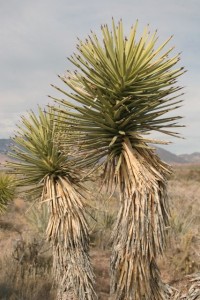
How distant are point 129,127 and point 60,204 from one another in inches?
70.1

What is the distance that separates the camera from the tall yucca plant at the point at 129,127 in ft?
15.8

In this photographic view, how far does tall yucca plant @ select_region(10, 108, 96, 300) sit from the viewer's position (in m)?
6.20

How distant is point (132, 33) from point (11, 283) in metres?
6.08

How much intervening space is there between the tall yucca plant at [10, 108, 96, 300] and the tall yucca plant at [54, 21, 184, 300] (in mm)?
1179

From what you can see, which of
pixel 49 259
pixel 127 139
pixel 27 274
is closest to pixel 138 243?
pixel 127 139

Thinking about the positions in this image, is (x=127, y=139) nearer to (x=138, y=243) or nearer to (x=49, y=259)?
(x=138, y=243)

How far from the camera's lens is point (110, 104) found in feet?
16.1

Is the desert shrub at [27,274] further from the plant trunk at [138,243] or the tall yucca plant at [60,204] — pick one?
the plant trunk at [138,243]

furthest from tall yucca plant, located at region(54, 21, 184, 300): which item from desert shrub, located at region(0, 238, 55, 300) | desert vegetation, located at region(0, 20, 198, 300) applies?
desert shrub, located at region(0, 238, 55, 300)

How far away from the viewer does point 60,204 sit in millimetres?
6172

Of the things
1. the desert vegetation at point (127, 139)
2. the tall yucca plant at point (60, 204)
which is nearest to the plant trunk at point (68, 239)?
the tall yucca plant at point (60, 204)

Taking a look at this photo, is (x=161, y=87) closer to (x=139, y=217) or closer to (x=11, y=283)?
(x=139, y=217)

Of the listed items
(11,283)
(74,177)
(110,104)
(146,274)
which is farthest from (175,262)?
(110,104)

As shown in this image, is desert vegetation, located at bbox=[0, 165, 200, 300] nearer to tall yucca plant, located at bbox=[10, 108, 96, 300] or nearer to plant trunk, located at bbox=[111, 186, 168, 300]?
tall yucca plant, located at bbox=[10, 108, 96, 300]
